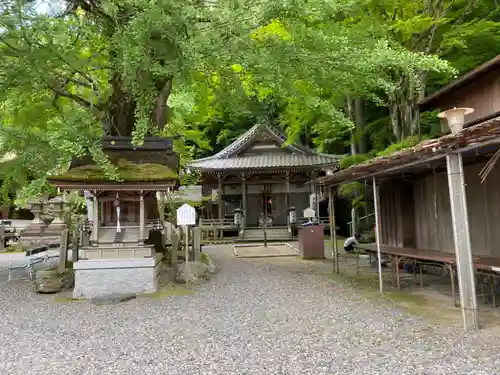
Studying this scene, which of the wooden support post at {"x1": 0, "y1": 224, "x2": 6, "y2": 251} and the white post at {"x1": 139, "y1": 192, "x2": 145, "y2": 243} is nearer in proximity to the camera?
the white post at {"x1": 139, "y1": 192, "x2": 145, "y2": 243}

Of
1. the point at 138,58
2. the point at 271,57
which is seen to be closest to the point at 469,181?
the point at 271,57

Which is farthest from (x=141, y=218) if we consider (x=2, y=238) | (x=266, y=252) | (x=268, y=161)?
(x=2, y=238)

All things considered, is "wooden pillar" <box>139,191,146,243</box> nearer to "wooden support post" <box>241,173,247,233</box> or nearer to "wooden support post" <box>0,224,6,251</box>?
"wooden support post" <box>241,173,247,233</box>

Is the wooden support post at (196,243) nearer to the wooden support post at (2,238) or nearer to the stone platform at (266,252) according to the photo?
the stone platform at (266,252)

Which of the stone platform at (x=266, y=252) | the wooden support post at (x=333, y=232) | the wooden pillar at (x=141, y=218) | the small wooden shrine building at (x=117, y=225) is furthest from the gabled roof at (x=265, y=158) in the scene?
the wooden pillar at (x=141, y=218)

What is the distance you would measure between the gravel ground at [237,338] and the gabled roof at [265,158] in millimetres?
15695

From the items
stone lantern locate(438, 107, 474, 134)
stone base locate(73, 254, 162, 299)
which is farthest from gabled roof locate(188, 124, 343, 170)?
stone lantern locate(438, 107, 474, 134)

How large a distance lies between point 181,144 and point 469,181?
11.8 m

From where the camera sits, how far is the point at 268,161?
24781mm

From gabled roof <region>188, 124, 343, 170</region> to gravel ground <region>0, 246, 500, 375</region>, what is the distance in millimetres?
15695

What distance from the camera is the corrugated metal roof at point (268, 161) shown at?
23594mm

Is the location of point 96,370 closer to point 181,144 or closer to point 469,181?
point 469,181

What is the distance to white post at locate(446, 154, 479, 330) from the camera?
18.1 feet

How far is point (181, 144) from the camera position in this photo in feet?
55.6
